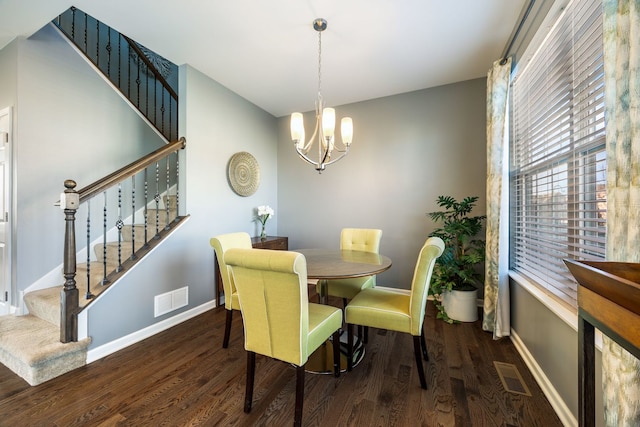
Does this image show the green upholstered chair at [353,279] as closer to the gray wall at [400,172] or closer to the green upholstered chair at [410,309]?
the green upholstered chair at [410,309]

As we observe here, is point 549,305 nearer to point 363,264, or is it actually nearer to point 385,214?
point 363,264

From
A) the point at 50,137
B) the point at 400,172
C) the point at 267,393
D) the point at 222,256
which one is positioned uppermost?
the point at 50,137

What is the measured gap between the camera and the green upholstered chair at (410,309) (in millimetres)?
1684

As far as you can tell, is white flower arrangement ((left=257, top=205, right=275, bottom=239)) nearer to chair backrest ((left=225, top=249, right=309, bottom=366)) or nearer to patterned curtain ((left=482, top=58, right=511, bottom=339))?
chair backrest ((left=225, top=249, right=309, bottom=366))

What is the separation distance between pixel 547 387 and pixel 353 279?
1.50m

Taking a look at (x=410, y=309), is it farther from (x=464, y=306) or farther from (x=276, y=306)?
(x=464, y=306)

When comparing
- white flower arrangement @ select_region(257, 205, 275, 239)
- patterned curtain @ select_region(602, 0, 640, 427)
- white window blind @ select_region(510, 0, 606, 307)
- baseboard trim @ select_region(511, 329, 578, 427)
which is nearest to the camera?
patterned curtain @ select_region(602, 0, 640, 427)

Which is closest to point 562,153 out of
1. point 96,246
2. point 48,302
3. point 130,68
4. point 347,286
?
point 347,286

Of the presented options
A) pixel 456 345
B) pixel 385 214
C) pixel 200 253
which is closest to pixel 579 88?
pixel 456 345

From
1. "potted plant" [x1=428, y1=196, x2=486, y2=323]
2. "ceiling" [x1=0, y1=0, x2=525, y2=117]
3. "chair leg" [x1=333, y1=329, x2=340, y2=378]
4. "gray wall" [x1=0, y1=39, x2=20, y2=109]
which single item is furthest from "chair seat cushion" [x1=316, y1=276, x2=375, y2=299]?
"gray wall" [x1=0, y1=39, x2=20, y2=109]

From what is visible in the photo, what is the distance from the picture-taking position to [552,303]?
5.17 feet

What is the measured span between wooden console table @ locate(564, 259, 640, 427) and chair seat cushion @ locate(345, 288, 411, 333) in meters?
1.00

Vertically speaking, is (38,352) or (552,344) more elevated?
(552,344)

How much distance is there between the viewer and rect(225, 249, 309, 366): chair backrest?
1.31 meters
